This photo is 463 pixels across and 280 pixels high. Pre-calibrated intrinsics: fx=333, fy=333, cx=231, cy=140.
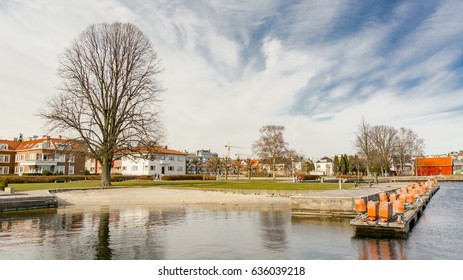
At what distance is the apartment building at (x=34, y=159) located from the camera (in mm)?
81375

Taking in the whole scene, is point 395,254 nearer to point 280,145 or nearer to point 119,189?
point 119,189

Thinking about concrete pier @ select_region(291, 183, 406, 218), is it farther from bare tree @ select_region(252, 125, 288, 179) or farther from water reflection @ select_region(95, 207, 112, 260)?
bare tree @ select_region(252, 125, 288, 179)

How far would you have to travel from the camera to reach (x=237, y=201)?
3394 centimetres

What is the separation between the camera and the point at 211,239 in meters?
16.0

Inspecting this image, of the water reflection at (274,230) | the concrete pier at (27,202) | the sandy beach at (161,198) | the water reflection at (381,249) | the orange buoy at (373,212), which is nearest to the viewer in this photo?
the water reflection at (381,249)

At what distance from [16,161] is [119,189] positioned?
63836mm

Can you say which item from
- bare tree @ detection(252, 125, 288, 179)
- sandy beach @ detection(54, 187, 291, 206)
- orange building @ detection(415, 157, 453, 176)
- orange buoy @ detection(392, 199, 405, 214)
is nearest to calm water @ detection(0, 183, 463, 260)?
orange buoy @ detection(392, 199, 405, 214)

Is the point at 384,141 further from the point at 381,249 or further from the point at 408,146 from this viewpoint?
the point at 381,249

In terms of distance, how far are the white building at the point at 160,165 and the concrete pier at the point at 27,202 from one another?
60.1m

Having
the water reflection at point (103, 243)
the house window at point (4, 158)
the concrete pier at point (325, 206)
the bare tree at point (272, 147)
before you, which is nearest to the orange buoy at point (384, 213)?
the concrete pier at point (325, 206)

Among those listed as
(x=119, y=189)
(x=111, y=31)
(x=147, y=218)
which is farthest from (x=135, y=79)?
(x=147, y=218)

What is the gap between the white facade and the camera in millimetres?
94062

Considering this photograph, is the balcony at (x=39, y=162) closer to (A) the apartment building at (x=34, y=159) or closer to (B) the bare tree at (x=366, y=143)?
(A) the apartment building at (x=34, y=159)

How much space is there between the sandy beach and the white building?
54636mm
